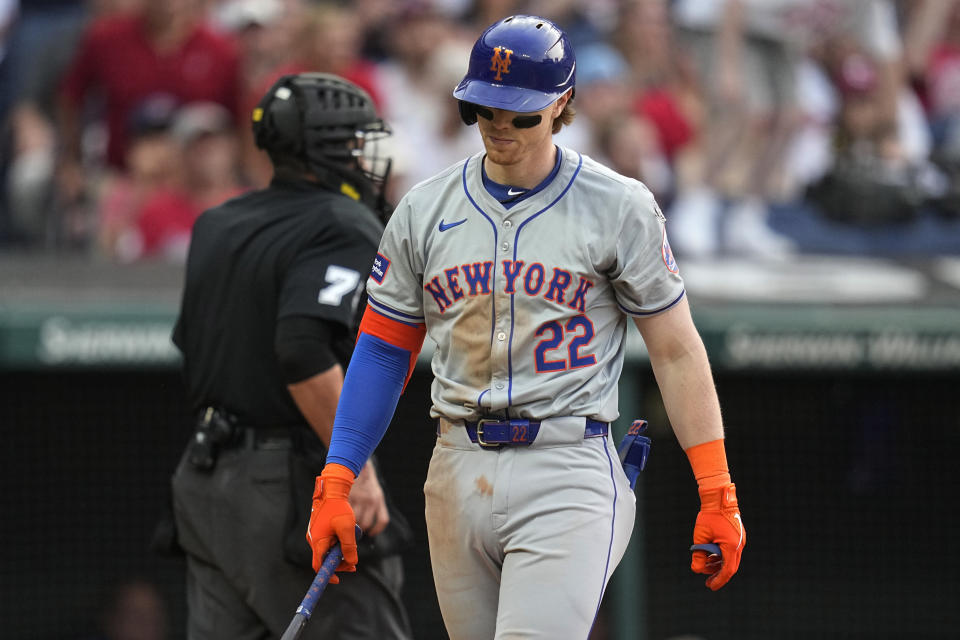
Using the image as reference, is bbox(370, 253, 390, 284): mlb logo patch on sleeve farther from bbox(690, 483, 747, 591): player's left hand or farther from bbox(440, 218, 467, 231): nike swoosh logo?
bbox(690, 483, 747, 591): player's left hand

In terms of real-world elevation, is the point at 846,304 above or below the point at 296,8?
below

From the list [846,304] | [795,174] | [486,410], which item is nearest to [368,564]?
[486,410]

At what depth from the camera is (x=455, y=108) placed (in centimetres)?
671

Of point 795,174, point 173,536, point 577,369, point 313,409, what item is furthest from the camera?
point 795,174

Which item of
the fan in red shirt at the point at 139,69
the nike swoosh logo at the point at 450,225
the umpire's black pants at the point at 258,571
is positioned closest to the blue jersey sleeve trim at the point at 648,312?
the nike swoosh logo at the point at 450,225

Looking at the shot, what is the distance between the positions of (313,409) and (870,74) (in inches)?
205

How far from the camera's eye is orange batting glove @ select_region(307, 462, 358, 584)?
9.14 feet

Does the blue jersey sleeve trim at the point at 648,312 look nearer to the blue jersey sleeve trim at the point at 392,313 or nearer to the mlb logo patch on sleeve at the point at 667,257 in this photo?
the mlb logo patch on sleeve at the point at 667,257

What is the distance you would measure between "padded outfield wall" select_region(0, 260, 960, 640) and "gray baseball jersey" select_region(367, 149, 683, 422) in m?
3.04

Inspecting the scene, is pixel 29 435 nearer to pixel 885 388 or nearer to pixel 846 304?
pixel 846 304

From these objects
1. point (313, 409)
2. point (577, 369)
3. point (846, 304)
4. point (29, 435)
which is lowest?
point (29, 435)

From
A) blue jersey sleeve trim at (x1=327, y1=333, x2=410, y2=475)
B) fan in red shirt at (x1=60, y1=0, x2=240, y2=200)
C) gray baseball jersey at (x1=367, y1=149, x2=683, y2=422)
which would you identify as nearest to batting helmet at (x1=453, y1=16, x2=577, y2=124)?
gray baseball jersey at (x1=367, y1=149, x2=683, y2=422)

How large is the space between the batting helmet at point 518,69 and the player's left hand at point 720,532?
84 cm

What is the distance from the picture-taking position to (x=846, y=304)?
6168 mm
